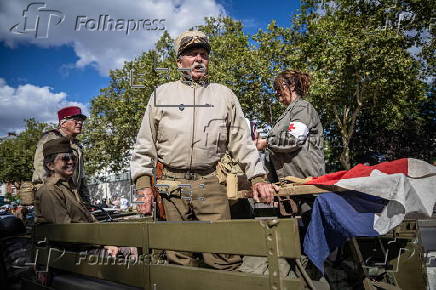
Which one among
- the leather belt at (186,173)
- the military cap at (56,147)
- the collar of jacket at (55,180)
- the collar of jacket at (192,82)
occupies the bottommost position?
the collar of jacket at (55,180)

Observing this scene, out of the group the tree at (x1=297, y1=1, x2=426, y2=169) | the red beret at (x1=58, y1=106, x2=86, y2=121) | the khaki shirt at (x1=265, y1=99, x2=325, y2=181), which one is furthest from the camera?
the tree at (x1=297, y1=1, x2=426, y2=169)

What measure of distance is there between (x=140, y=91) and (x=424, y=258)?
65.1 feet

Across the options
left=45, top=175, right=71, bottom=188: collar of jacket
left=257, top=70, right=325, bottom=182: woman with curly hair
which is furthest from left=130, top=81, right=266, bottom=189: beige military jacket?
left=45, top=175, right=71, bottom=188: collar of jacket

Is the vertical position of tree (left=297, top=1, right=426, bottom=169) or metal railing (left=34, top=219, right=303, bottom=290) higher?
tree (left=297, top=1, right=426, bottom=169)

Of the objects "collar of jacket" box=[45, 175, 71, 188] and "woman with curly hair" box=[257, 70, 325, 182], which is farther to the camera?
"collar of jacket" box=[45, 175, 71, 188]

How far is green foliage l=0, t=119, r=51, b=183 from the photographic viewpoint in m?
42.8

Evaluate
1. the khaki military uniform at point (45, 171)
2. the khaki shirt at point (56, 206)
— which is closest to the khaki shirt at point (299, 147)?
the khaki shirt at point (56, 206)

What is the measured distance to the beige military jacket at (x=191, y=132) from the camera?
8.80ft

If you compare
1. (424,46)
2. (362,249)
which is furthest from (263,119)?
(362,249)

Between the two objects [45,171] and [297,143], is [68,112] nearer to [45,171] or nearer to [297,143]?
[45,171]

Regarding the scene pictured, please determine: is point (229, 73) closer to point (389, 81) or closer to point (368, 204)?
point (389, 81)

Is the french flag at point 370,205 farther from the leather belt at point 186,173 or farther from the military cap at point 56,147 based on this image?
the military cap at point 56,147

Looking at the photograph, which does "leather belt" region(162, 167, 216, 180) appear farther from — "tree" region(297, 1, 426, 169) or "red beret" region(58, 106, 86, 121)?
"tree" region(297, 1, 426, 169)

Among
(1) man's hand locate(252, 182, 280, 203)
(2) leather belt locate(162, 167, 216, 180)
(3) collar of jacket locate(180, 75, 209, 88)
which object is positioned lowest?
(1) man's hand locate(252, 182, 280, 203)
